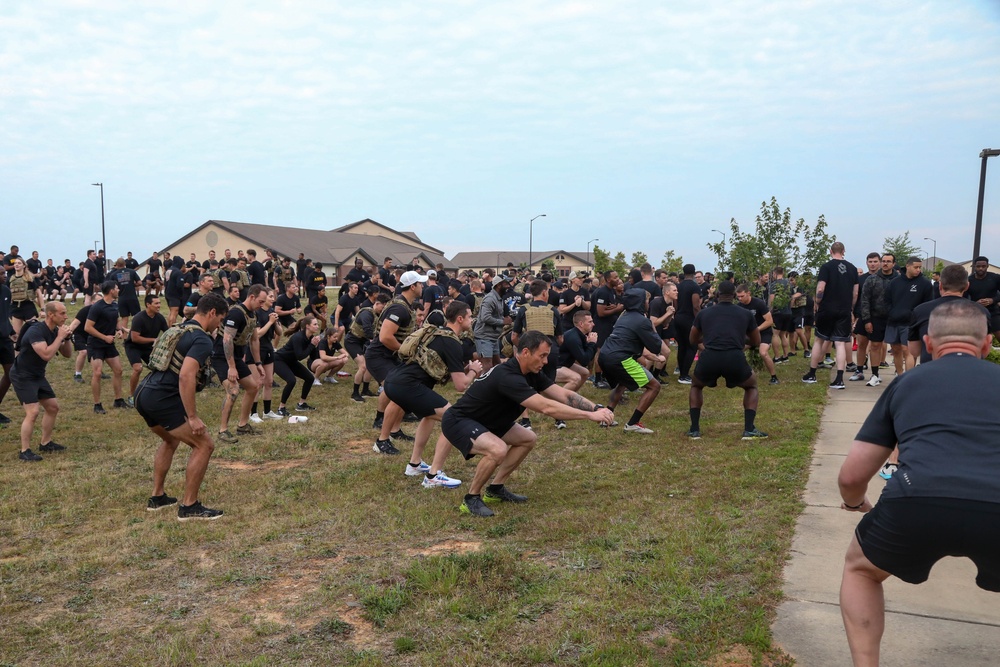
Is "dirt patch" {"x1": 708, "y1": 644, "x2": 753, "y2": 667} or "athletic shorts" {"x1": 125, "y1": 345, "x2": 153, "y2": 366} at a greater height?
"athletic shorts" {"x1": 125, "y1": 345, "x2": 153, "y2": 366}

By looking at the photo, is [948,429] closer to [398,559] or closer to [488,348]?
[398,559]

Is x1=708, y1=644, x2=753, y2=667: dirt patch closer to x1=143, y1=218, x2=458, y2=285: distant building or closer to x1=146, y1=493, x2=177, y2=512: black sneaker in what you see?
x1=146, y1=493, x2=177, y2=512: black sneaker

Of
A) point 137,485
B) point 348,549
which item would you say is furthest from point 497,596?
point 137,485

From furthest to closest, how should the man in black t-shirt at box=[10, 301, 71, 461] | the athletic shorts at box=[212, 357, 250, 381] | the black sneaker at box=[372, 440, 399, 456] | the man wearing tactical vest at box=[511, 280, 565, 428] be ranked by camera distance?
the man wearing tactical vest at box=[511, 280, 565, 428] < the athletic shorts at box=[212, 357, 250, 381] < the black sneaker at box=[372, 440, 399, 456] < the man in black t-shirt at box=[10, 301, 71, 461]

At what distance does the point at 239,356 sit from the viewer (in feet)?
32.2

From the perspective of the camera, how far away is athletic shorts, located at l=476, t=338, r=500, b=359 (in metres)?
11.7

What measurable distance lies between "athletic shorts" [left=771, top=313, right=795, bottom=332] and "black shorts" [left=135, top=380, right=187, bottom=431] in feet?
42.0

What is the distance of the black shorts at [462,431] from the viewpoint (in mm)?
6559

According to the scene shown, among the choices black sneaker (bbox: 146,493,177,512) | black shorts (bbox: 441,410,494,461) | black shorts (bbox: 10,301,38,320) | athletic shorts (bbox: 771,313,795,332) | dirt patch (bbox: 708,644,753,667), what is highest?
black shorts (bbox: 10,301,38,320)

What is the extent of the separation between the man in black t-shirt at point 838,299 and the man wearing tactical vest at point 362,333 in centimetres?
679

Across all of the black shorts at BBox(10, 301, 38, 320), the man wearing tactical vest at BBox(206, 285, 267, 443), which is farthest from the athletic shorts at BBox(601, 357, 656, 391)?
the black shorts at BBox(10, 301, 38, 320)

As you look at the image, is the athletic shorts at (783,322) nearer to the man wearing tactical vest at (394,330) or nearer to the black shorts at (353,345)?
the black shorts at (353,345)

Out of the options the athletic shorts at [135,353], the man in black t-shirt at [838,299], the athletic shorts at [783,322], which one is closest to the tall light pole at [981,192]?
the athletic shorts at [783,322]

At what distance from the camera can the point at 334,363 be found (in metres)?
13.9
